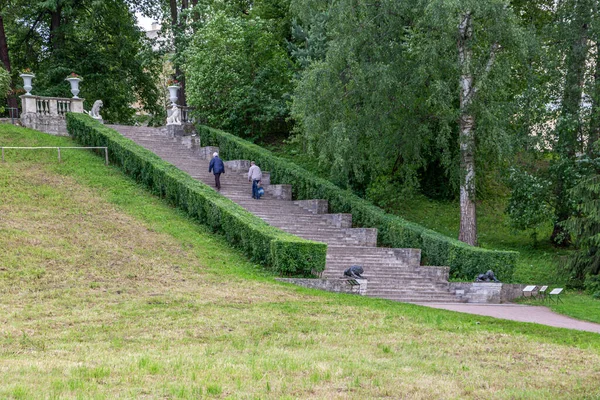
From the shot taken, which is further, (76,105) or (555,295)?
(76,105)

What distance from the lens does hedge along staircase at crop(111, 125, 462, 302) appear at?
19609 mm

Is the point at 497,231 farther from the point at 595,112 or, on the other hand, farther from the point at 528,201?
the point at 595,112

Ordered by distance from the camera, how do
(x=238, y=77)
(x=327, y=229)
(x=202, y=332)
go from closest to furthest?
(x=202, y=332)
(x=327, y=229)
(x=238, y=77)

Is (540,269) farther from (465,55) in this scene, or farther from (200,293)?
(200,293)

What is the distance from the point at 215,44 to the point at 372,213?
13.8m

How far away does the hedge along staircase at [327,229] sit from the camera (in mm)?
19609

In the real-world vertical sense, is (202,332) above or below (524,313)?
above

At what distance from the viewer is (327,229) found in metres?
23.9

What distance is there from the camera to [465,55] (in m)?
21.8

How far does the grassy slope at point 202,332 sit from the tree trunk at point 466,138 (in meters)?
6.91

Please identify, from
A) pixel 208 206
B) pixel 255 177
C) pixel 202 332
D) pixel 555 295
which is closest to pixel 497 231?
pixel 555 295

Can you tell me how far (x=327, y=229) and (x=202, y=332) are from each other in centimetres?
1167

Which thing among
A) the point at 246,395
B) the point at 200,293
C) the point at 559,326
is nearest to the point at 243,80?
the point at 200,293

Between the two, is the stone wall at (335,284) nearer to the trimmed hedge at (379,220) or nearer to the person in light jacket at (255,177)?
the trimmed hedge at (379,220)
